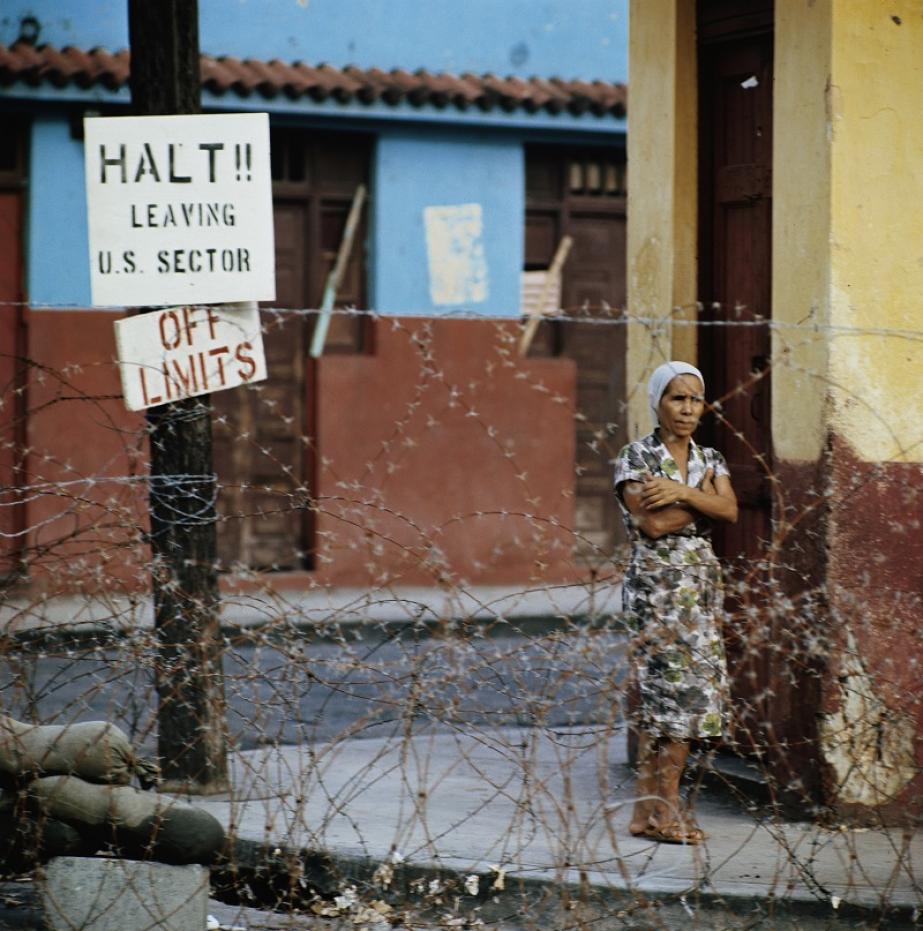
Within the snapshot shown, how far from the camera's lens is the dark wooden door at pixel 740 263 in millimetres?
7086

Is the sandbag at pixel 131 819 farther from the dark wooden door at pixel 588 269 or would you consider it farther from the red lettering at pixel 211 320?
the dark wooden door at pixel 588 269

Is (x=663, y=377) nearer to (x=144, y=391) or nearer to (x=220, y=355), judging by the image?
(x=220, y=355)

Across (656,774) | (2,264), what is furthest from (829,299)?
(2,264)

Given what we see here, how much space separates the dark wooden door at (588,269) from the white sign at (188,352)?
8226mm

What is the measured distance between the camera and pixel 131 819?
5352mm

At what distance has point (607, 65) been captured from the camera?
49.6 feet

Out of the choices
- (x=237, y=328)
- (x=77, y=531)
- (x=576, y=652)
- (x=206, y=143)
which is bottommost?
(x=576, y=652)

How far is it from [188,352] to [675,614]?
1976 millimetres

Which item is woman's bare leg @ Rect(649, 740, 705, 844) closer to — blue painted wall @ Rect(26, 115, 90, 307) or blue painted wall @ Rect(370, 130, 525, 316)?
blue painted wall @ Rect(26, 115, 90, 307)

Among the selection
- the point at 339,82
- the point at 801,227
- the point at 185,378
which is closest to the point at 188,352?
the point at 185,378

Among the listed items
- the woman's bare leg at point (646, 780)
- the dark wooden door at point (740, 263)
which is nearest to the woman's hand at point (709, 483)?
the dark wooden door at point (740, 263)

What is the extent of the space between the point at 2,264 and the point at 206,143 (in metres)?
6.87

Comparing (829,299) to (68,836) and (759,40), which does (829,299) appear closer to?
(759,40)

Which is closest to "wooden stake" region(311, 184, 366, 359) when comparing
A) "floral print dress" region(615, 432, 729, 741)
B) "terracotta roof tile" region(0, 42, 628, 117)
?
"terracotta roof tile" region(0, 42, 628, 117)
